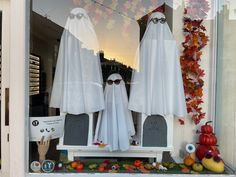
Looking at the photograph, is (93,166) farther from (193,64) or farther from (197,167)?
(193,64)

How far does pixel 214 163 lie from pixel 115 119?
96 cm

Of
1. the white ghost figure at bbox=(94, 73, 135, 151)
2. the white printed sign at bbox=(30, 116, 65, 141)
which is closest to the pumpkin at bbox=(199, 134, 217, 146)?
the white ghost figure at bbox=(94, 73, 135, 151)

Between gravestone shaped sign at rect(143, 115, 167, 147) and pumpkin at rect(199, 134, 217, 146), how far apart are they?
0.37 metres

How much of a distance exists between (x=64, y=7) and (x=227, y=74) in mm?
1695

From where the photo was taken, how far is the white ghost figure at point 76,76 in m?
2.86

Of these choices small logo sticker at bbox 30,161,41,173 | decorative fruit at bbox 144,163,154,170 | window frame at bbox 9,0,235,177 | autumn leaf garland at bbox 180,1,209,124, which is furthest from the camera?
autumn leaf garland at bbox 180,1,209,124

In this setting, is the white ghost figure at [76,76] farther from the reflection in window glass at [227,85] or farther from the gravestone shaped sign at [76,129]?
the reflection in window glass at [227,85]

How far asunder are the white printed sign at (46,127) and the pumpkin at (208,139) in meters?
1.33

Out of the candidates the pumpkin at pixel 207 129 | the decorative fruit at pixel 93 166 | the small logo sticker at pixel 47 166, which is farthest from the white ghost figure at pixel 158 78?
the small logo sticker at pixel 47 166

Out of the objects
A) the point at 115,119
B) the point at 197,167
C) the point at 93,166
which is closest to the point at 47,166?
the point at 93,166

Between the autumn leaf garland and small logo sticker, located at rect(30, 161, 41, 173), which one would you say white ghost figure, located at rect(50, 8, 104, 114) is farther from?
the autumn leaf garland

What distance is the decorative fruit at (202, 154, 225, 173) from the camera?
2746mm

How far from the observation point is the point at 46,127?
274 cm

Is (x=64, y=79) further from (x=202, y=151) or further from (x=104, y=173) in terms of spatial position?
(x=202, y=151)
